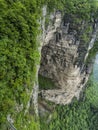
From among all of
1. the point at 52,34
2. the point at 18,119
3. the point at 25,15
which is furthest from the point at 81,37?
the point at 18,119

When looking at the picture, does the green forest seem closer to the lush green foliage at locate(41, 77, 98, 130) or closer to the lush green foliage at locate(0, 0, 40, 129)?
the lush green foliage at locate(0, 0, 40, 129)

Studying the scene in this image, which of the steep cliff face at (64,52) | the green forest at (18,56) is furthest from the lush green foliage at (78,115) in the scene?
the green forest at (18,56)

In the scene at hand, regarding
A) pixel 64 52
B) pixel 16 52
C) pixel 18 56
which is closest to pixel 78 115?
pixel 64 52

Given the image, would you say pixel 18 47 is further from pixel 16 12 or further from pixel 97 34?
pixel 97 34

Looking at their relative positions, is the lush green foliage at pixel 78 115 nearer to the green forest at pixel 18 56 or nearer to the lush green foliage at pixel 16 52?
the green forest at pixel 18 56

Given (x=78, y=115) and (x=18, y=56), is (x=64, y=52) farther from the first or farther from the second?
(x=78, y=115)

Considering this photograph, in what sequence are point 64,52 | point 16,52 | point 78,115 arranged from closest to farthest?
1. point 16,52
2. point 64,52
3. point 78,115

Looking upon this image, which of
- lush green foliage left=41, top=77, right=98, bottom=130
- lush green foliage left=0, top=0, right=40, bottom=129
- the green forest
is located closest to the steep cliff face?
lush green foliage left=41, top=77, right=98, bottom=130
